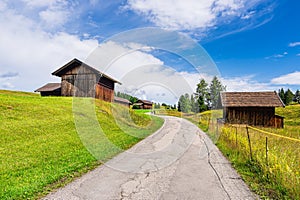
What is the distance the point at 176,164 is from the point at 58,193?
3.77 meters

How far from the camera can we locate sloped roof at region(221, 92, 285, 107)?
27911mm

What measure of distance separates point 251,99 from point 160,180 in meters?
27.5

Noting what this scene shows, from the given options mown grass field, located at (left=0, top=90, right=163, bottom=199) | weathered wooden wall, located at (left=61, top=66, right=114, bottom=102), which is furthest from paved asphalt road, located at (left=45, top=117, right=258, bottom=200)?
weathered wooden wall, located at (left=61, top=66, right=114, bottom=102)

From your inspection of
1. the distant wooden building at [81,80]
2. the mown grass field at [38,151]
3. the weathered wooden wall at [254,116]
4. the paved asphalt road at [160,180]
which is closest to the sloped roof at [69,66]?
the distant wooden building at [81,80]

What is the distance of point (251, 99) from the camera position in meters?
29.4

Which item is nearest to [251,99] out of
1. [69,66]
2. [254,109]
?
[254,109]

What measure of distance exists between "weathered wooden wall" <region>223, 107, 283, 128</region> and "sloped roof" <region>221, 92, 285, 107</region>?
0.63 m

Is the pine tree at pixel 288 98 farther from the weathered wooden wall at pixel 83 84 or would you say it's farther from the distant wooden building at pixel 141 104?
the weathered wooden wall at pixel 83 84

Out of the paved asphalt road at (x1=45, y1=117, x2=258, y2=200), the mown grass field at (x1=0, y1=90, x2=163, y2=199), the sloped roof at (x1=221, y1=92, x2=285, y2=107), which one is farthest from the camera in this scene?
the sloped roof at (x1=221, y1=92, x2=285, y2=107)

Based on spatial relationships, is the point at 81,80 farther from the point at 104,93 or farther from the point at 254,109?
the point at 254,109

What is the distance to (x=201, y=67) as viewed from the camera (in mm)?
11125

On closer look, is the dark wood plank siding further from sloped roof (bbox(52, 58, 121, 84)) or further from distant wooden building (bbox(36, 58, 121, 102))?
sloped roof (bbox(52, 58, 121, 84))

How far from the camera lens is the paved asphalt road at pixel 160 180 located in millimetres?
4512

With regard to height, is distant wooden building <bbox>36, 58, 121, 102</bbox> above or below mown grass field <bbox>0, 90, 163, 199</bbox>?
above
